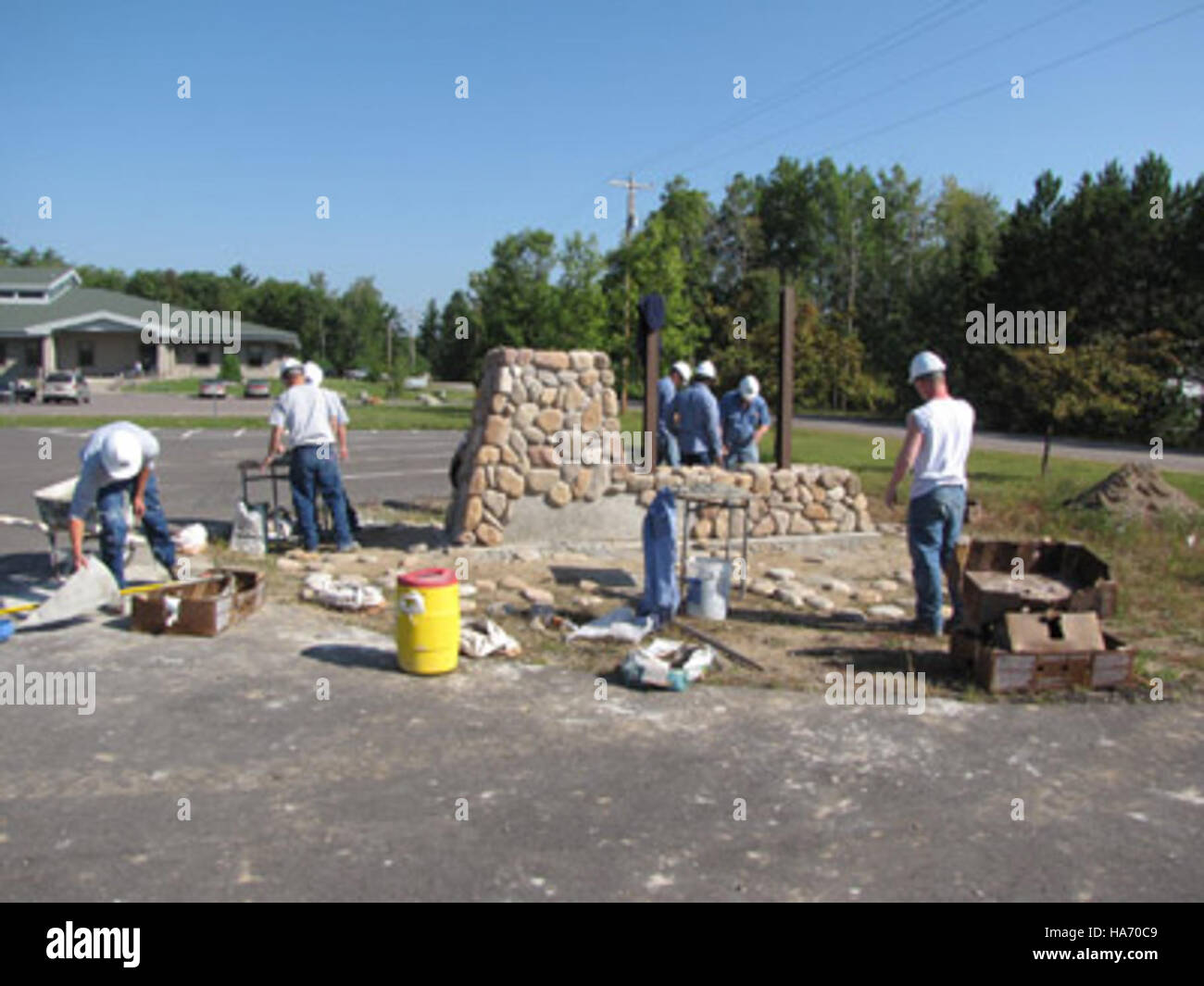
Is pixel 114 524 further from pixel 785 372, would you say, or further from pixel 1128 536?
pixel 1128 536

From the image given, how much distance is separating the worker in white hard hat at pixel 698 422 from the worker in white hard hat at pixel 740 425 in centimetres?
49

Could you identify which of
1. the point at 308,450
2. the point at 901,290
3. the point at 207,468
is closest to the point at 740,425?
the point at 308,450

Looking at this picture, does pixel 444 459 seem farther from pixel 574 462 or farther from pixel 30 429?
pixel 30 429

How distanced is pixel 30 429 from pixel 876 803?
2744 centimetres

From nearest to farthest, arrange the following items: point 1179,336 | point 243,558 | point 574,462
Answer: point 243,558 < point 574,462 < point 1179,336

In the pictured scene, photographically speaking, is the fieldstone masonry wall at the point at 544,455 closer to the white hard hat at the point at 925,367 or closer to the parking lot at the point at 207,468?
the white hard hat at the point at 925,367

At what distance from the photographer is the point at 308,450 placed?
9.76 m

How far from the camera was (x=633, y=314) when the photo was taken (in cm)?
3553

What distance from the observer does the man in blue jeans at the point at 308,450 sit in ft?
31.8

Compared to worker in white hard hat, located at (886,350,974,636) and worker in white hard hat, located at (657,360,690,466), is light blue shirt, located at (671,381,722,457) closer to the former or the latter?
worker in white hard hat, located at (657,360,690,466)

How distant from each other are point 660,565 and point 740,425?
481cm

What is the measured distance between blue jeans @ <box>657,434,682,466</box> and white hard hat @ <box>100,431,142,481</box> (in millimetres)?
5991
